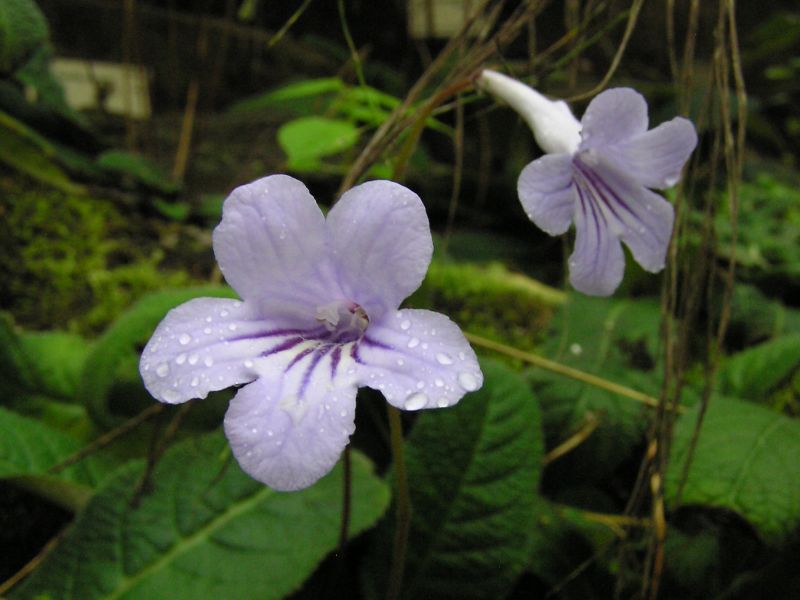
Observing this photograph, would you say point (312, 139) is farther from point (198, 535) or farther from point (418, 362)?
point (418, 362)

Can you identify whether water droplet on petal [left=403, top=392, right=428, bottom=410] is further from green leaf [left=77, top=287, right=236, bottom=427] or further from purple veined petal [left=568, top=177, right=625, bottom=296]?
green leaf [left=77, top=287, right=236, bottom=427]

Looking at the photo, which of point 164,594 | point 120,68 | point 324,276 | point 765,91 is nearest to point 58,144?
point 120,68

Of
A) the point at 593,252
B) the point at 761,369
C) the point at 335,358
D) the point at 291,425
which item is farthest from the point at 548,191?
the point at 761,369

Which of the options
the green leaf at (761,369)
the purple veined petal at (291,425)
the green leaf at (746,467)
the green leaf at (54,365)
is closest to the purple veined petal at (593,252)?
the purple veined petal at (291,425)

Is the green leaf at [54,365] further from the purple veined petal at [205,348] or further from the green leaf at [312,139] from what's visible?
the purple veined petal at [205,348]

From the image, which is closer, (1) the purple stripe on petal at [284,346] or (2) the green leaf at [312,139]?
(1) the purple stripe on petal at [284,346]

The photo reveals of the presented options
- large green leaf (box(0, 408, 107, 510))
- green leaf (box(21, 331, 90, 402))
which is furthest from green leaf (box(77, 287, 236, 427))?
green leaf (box(21, 331, 90, 402))
